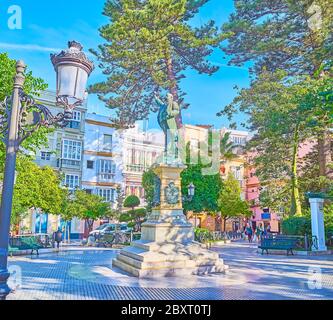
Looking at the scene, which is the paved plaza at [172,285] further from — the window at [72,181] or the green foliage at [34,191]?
the window at [72,181]

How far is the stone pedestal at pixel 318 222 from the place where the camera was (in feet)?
55.5

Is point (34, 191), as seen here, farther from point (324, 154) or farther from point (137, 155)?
point (137, 155)

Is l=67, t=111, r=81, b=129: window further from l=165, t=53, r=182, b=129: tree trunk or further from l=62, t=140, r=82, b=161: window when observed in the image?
l=165, t=53, r=182, b=129: tree trunk

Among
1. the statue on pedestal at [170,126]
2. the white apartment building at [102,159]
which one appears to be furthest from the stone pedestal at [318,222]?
the white apartment building at [102,159]

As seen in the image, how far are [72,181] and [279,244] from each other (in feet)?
70.9

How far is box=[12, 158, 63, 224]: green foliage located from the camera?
1727 centimetres

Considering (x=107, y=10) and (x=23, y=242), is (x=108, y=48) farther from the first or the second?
(x=23, y=242)

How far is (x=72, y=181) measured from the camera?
108 ft

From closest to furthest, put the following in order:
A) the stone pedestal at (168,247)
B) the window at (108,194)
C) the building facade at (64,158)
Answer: the stone pedestal at (168,247) → the building facade at (64,158) → the window at (108,194)

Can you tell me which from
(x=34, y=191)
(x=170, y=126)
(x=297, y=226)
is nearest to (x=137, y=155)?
(x=34, y=191)

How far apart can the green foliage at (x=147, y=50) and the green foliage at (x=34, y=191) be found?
8.01m

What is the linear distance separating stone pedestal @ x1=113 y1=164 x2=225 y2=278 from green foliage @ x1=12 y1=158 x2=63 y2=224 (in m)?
8.00

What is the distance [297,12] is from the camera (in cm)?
2128

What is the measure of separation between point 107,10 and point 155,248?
69.9ft
